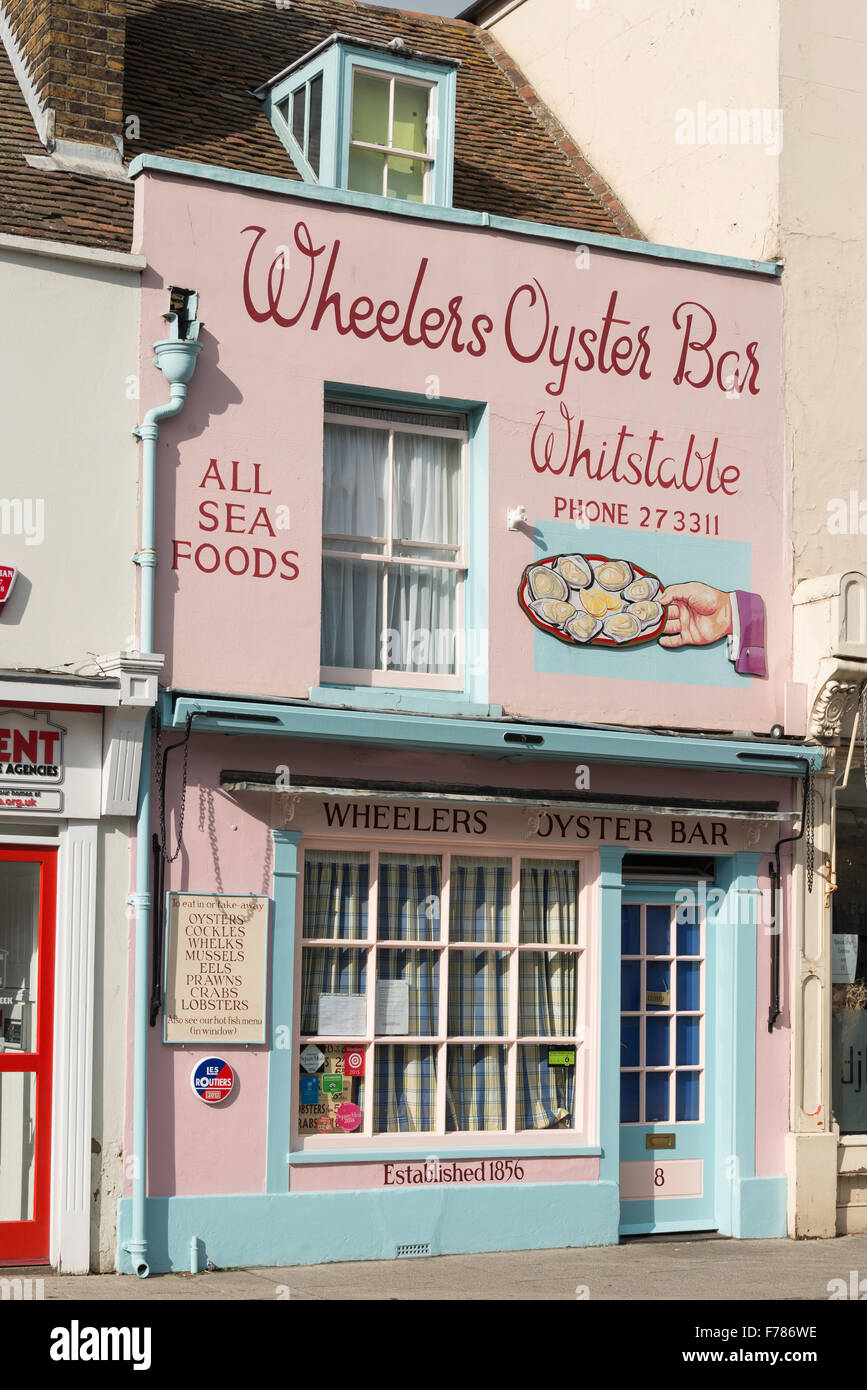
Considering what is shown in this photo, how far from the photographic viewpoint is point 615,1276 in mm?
10523

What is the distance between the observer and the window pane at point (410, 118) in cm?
1270

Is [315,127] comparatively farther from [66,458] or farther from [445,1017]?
[445,1017]

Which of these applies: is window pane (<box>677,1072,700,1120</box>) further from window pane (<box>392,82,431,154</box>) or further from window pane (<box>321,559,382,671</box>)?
window pane (<box>392,82,431,154</box>)

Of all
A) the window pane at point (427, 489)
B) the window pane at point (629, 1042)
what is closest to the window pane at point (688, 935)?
the window pane at point (629, 1042)

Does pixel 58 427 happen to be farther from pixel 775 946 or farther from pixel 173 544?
pixel 775 946

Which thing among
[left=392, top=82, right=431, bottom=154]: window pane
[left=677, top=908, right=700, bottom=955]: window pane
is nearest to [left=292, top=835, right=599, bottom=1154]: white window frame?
[left=677, top=908, right=700, bottom=955]: window pane

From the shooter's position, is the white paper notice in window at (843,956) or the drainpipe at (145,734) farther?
the white paper notice in window at (843,956)

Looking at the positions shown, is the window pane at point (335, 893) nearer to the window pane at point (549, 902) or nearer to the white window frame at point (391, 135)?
the window pane at point (549, 902)

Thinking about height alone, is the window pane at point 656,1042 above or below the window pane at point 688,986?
below

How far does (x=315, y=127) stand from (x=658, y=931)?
6.28 meters

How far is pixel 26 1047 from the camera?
33.9 feet

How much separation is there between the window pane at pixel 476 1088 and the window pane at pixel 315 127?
6336mm

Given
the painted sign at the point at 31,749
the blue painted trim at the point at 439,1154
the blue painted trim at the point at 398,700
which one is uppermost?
the blue painted trim at the point at 398,700

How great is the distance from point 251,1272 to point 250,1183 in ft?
1.70
